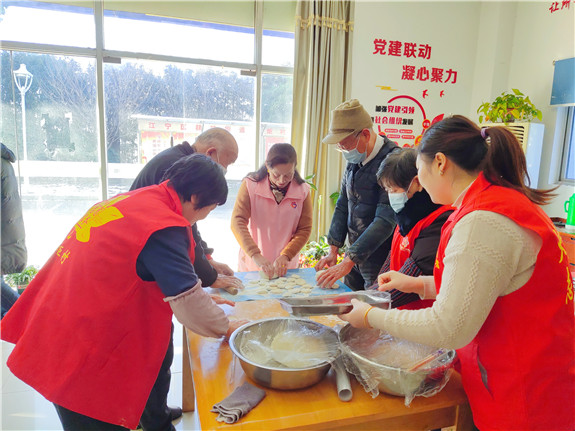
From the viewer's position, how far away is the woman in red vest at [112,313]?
1.02m

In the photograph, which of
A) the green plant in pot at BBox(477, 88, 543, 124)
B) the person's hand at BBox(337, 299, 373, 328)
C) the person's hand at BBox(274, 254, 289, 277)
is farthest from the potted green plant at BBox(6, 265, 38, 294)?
the green plant in pot at BBox(477, 88, 543, 124)

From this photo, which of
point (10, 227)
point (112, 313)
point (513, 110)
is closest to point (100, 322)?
point (112, 313)

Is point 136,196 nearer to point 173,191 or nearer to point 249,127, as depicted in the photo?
point 173,191

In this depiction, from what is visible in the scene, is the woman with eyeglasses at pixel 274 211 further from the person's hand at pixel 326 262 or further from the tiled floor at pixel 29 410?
the tiled floor at pixel 29 410

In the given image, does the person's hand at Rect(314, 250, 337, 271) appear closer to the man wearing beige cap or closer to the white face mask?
the man wearing beige cap

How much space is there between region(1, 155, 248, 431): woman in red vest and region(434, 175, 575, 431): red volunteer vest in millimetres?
719

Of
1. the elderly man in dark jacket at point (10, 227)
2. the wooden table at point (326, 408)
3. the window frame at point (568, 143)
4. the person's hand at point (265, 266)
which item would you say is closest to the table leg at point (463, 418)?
the wooden table at point (326, 408)

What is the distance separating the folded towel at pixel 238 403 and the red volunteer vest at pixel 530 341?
525 mm

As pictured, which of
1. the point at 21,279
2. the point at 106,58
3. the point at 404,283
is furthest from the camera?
the point at 106,58

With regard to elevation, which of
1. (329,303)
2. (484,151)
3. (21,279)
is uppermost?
(484,151)

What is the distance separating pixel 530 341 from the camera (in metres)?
0.80

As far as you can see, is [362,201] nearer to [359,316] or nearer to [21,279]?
[359,316]

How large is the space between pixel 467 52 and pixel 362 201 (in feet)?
11.2

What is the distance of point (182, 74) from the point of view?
3789mm
